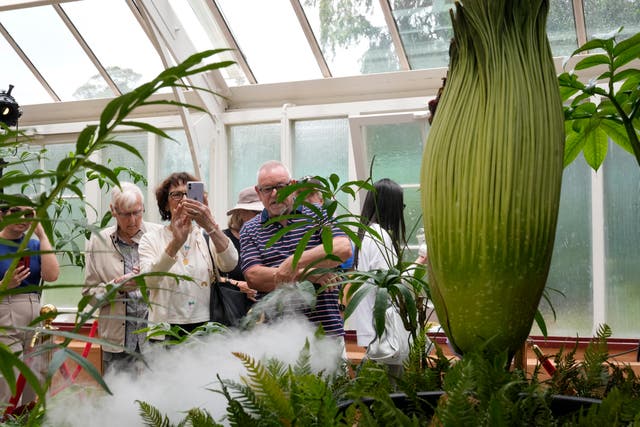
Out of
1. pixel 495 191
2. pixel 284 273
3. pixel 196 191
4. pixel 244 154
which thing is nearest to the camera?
pixel 495 191

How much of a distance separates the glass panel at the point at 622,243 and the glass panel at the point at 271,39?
2.25 m

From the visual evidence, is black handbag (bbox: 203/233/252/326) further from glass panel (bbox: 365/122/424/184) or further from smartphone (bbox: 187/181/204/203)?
glass panel (bbox: 365/122/424/184)

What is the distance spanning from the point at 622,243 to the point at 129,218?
3.34m

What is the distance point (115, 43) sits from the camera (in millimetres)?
5688

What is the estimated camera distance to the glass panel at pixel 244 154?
5742mm

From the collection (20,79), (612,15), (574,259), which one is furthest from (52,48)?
(574,259)

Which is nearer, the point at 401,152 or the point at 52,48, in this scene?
the point at 401,152

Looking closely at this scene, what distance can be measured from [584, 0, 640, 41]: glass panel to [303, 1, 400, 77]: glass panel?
134cm

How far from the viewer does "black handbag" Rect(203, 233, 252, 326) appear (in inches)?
104

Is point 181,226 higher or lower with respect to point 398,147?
lower

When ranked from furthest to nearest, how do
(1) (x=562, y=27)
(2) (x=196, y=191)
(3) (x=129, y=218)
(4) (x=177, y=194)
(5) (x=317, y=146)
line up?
(5) (x=317, y=146) → (1) (x=562, y=27) → (3) (x=129, y=218) → (4) (x=177, y=194) → (2) (x=196, y=191)

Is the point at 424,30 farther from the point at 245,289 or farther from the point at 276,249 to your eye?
the point at 276,249

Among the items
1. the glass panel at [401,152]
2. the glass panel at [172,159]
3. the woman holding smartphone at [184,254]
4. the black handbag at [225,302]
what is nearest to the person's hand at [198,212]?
the woman holding smartphone at [184,254]

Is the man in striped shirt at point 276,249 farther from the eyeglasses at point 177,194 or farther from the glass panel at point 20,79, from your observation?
the glass panel at point 20,79
